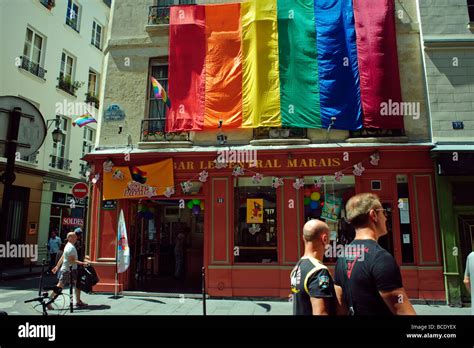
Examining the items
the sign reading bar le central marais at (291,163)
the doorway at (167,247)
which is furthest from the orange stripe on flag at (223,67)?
the doorway at (167,247)

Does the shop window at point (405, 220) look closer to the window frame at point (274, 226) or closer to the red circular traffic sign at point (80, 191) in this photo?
the window frame at point (274, 226)

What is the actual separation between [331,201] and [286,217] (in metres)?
1.39

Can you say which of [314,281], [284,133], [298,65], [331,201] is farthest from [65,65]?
[314,281]

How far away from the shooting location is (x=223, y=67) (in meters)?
11.2

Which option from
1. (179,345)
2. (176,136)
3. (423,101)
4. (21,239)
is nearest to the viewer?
(179,345)

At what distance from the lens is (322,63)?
35.4ft

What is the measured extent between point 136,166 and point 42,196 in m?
11.1

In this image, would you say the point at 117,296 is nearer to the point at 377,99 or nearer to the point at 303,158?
the point at 303,158

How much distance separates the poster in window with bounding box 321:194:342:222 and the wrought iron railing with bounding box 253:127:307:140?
6.57 ft

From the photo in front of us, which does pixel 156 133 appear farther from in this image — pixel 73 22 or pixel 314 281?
pixel 73 22

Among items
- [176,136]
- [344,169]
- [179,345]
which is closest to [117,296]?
[176,136]

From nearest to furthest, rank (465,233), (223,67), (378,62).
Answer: (465,233), (378,62), (223,67)

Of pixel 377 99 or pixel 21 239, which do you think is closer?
pixel 377 99

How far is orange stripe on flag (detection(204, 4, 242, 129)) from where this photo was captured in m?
10.9
